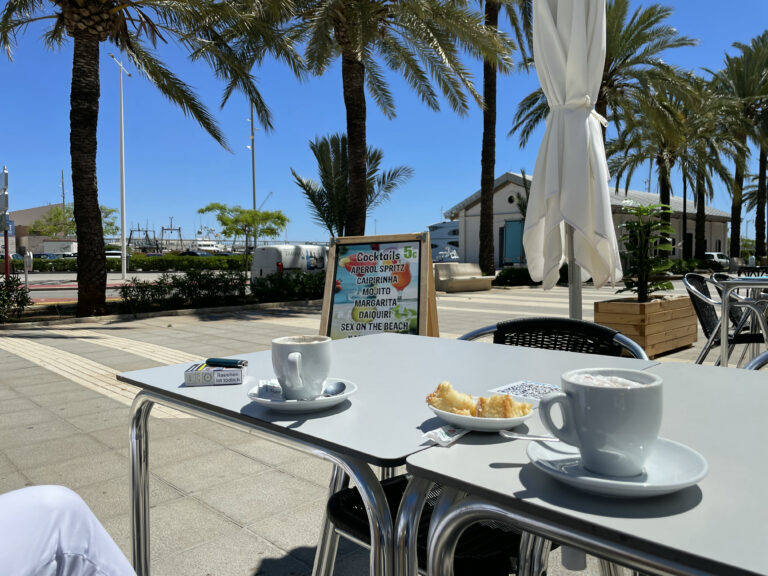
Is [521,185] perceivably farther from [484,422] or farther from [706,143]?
[484,422]

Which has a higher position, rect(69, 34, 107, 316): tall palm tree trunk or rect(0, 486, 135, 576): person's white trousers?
rect(69, 34, 107, 316): tall palm tree trunk

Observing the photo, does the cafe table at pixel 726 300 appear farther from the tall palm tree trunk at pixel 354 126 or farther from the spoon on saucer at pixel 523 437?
the tall palm tree trunk at pixel 354 126

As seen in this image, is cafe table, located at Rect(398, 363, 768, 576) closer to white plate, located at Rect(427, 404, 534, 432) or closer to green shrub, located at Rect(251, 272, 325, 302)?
white plate, located at Rect(427, 404, 534, 432)

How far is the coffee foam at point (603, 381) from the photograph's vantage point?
89 centimetres

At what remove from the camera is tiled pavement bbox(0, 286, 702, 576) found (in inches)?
98.6

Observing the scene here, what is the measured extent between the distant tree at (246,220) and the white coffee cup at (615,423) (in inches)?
967

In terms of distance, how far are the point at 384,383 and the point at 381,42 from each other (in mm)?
13215

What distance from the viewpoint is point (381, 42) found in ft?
43.9

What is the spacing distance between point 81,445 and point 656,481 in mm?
3937

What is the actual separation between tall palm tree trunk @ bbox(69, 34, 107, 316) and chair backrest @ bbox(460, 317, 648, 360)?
9.89 m

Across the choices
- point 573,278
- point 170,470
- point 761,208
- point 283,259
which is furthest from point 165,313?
point 761,208

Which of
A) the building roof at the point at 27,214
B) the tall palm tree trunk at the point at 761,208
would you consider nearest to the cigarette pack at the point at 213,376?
the tall palm tree trunk at the point at 761,208

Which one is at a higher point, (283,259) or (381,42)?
(381,42)

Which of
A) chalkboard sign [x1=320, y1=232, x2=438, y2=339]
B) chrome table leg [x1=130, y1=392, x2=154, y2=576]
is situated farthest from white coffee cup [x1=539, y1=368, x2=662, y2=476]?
chalkboard sign [x1=320, y1=232, x2=438, y2=339]
